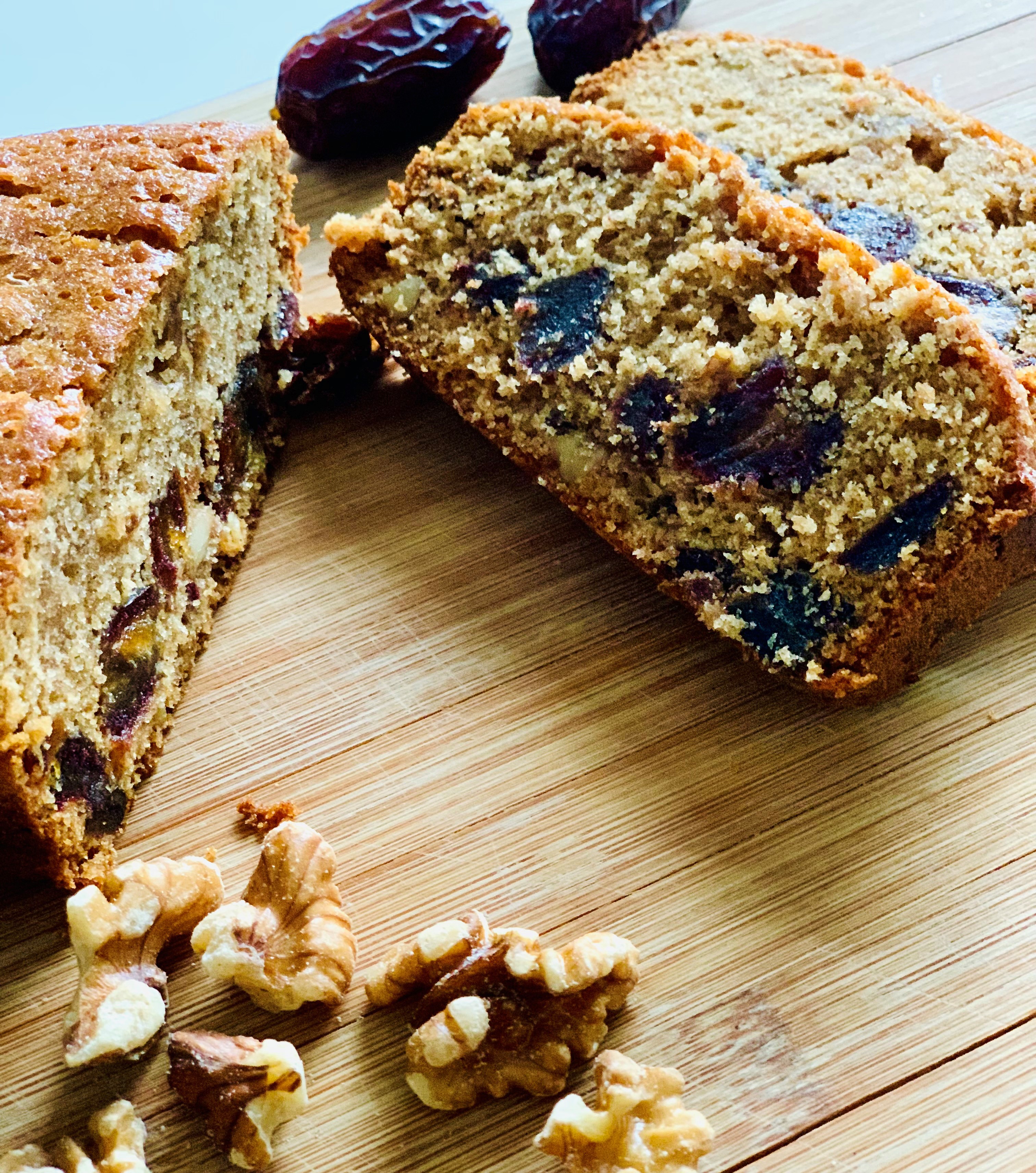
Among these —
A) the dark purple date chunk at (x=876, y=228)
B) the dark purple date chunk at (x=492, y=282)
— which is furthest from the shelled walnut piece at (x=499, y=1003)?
the dark purple date chunk at (x=876, y=228)

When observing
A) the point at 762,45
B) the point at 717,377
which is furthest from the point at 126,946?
the point at 762,45

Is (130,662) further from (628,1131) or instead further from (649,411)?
(628,1131)

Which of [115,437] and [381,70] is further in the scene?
[381,70]

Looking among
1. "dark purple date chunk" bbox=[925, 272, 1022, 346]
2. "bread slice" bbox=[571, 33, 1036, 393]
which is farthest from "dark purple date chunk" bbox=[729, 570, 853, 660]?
"dark purple date chunk" bbox=[925, 272, 1022, 346]

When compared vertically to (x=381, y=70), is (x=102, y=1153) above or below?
below

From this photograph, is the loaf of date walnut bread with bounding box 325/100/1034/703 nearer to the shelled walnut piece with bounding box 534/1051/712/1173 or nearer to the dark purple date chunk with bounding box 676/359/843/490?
the dark purple date chunk with bounding box 676/359/843/490

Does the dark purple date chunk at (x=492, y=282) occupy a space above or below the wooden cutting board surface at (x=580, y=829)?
above

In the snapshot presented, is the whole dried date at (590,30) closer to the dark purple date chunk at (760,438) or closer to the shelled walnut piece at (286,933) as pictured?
the dark purple date chunk at (760,438)
